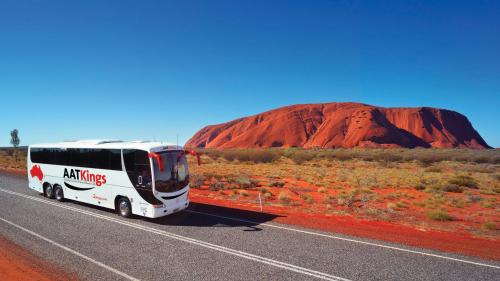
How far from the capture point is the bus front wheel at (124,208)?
9.77 m

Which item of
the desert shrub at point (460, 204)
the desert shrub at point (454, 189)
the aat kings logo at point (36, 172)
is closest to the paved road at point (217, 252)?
the aat kings logo at point (36, 172)

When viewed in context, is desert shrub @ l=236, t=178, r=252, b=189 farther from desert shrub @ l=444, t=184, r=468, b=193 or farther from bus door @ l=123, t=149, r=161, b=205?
desert shrub @ l=444, t=184, r=468, b=193

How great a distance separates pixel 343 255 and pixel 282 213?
15.9 ft

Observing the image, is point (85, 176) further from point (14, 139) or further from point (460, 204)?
point (14, 139)

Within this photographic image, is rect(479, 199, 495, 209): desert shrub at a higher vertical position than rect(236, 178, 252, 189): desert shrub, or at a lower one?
lower

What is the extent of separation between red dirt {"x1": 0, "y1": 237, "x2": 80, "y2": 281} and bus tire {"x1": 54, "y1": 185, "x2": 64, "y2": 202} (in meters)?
6.47

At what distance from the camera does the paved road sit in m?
5.57

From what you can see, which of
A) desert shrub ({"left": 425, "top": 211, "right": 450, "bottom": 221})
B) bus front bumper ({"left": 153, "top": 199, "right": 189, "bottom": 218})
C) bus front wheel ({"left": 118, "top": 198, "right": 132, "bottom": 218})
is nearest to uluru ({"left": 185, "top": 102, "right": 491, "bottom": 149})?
desert shrub ({"left": 425, "top": 211, "right": 450, "bottom": 221})

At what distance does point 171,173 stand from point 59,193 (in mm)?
8147

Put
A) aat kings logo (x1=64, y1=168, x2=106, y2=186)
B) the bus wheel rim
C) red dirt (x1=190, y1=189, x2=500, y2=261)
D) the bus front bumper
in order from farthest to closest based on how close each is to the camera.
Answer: aat kings logo (x1=64, y1=168, x2=106, y2=186) → the bus wheel rim → the bus front bumper → red dirt (x1=190, y1=189, x2=500, y2=261)

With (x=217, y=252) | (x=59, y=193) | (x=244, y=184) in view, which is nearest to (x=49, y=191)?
(x=59, y=193)

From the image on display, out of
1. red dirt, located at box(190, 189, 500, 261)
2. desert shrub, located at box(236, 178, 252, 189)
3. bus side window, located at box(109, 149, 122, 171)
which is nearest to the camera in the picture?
red dirt, located at box(190, 189, 500, 261)

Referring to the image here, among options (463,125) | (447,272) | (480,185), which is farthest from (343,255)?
(463,125)

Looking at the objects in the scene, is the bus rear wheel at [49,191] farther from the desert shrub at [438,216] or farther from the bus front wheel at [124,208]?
the desert shrub at [438,216]
